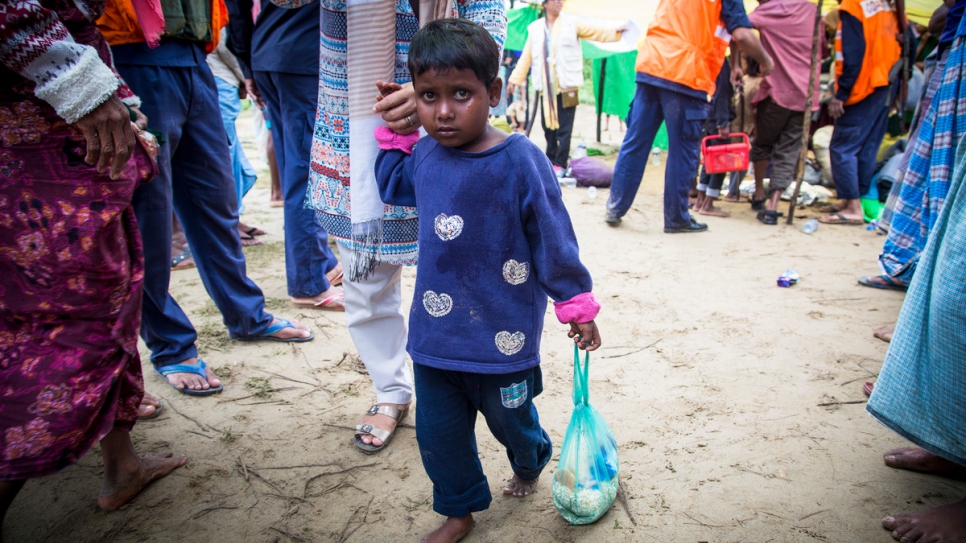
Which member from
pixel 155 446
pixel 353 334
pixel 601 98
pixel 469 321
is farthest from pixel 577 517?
pixel 601 98

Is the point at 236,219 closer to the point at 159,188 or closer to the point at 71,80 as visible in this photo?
the point at 159,188

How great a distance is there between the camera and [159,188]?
2312 millimetres

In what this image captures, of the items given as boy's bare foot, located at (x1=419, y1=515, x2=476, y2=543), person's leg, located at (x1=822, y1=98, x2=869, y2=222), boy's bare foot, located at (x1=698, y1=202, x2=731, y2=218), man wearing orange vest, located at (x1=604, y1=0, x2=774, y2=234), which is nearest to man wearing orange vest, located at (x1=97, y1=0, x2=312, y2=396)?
boy's bare foot, located at (x1=419, y1=515, x2=476, y2=543)

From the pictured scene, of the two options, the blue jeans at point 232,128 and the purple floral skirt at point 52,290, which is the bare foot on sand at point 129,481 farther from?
the blue jeans at point 232,128

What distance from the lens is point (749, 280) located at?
3980 millimetres

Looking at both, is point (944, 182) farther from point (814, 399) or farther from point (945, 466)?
point (945, 466)

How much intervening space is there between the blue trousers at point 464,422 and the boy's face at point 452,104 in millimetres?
630

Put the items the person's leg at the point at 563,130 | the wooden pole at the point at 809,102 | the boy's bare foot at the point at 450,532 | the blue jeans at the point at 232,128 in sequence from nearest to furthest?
the boy's bare foot at the point at 450,532, the blue jeans at the point at 232,128, the wooden pole at the point at 809,102, the person's leg at the point at 563,130

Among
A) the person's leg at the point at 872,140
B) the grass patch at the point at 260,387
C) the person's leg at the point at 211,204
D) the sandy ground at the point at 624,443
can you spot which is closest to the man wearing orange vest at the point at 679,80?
the person's leg at the point at 872,140

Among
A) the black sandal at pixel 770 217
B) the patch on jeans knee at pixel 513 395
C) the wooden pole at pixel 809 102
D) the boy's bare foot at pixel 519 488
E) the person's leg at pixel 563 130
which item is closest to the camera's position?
the patch on jeans knee at pixel 513 395

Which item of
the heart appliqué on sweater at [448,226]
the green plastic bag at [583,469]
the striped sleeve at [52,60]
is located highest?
the striped sleeve at [52,60]

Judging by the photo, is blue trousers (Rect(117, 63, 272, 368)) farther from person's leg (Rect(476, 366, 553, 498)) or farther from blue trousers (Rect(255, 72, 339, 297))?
person's leg (Rect(476, 366, 553, 498))

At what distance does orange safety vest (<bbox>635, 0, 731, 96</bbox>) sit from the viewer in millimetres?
4637

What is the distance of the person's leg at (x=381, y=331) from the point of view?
6.81 ft
